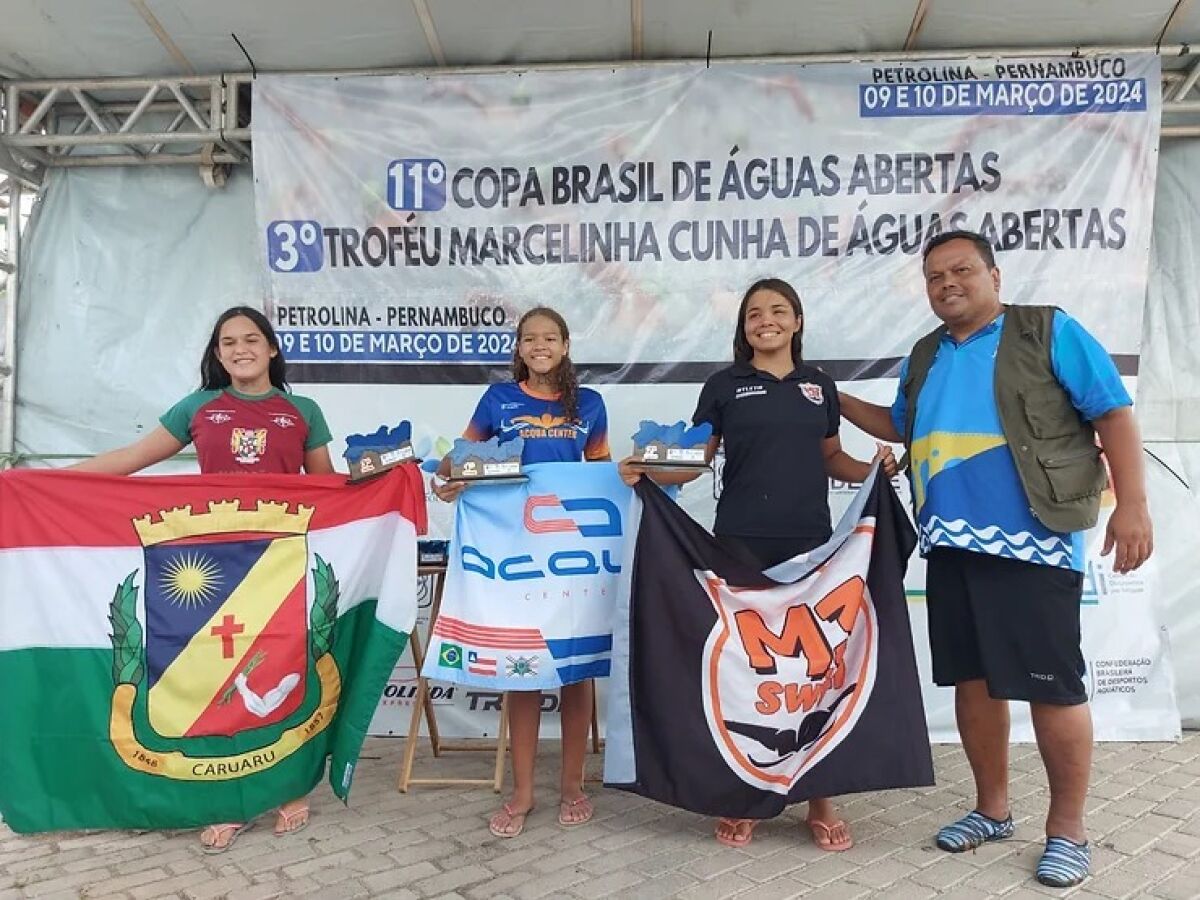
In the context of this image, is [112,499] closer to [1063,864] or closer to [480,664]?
[480,664]

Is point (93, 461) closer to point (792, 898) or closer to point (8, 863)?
point (8, 863)

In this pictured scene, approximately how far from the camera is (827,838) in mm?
2502

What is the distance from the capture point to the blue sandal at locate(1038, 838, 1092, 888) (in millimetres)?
2252

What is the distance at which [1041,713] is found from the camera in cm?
236

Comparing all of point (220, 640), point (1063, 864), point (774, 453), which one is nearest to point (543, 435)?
point (774, 453)

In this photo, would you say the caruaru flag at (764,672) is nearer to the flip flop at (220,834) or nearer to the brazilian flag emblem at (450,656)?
the brazilian flag emblem at (450,656)

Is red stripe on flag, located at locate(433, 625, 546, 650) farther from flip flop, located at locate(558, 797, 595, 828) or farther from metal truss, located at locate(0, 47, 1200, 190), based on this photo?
metal truss, located at locate(0, 47, 1200, 190)

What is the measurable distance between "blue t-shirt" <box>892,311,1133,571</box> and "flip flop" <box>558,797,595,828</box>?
54.8 inches

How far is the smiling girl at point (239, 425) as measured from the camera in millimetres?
2770

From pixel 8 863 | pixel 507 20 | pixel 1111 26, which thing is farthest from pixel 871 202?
pixel 8 863

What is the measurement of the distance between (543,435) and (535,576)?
18.6 inches

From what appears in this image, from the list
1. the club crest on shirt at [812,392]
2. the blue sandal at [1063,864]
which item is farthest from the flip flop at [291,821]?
the blue sandal at [1063,864]

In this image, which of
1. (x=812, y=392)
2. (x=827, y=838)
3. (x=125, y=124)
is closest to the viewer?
(x=827, y=838)

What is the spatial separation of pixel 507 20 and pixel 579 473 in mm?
2105
